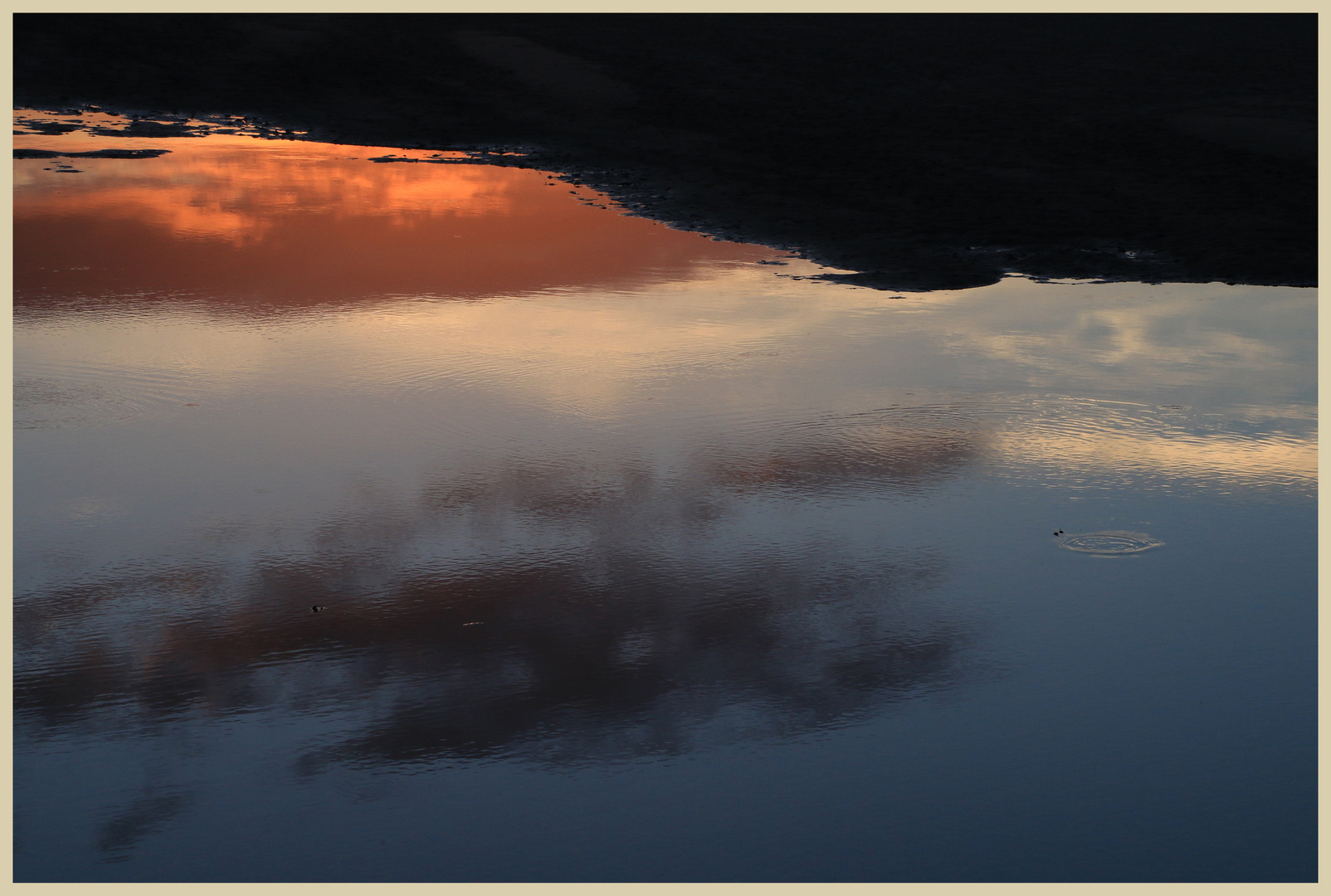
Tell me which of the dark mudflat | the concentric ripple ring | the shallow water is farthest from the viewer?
the dark mudflat

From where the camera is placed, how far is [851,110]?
1811 centimetres

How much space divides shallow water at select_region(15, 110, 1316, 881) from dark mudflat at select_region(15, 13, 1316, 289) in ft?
7.94

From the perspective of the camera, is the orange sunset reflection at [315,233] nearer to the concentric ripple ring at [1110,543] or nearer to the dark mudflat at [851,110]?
the dark mudflat at [851,110]

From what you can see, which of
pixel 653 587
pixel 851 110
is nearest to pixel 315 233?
pixel 653 587

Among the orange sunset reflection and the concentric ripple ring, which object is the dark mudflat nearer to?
the orange sunset reflection

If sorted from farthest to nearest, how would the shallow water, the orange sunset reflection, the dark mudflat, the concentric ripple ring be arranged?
the dark mudflat
the orange sunset reflection
the concentric ripple ring
the shallow water

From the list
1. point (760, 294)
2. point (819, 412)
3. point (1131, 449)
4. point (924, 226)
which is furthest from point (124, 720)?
point (924, 226)

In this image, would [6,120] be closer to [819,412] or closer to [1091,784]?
[819,412]

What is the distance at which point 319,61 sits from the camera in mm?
19688

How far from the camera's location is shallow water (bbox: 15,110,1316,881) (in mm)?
3863

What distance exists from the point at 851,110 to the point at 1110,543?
43.7ft

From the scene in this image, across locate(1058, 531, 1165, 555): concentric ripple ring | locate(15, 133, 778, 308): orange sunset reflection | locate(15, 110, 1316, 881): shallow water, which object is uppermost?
locate(1058, 531, 1165, 555): concentric ripple ring

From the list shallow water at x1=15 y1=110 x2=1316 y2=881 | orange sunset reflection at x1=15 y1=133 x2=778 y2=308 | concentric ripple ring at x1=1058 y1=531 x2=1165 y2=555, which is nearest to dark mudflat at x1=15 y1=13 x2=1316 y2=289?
orange sunset reflection at x1=15 y1=133 x2=778 y2=308

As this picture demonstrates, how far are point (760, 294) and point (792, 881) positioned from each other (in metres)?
6.68
